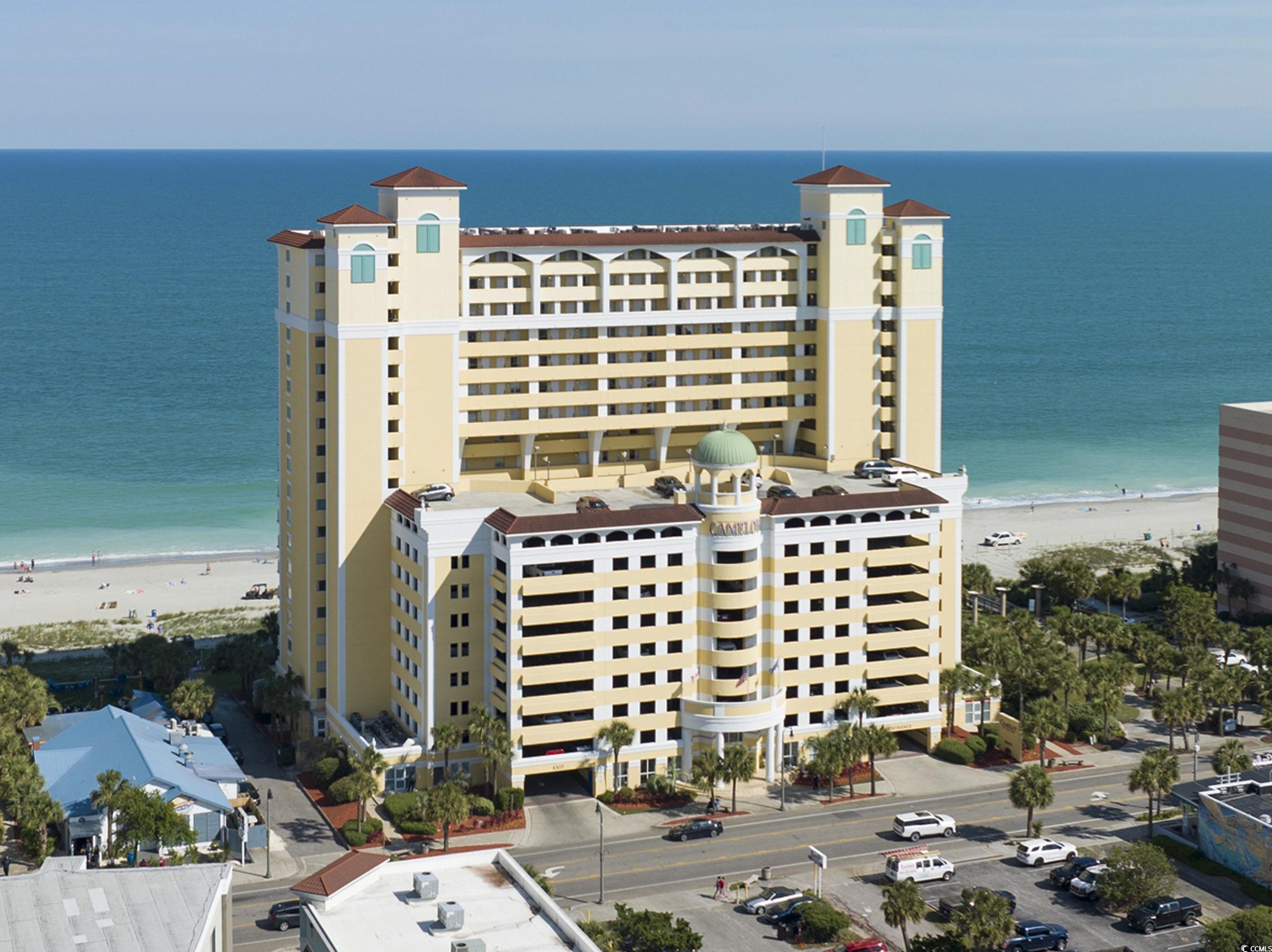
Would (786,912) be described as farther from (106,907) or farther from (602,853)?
(106,907)

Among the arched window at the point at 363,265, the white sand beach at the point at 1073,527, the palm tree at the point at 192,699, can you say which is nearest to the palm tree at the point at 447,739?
the palm tree at the point at 192,699

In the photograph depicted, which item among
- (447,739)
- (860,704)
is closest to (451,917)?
(447,739)

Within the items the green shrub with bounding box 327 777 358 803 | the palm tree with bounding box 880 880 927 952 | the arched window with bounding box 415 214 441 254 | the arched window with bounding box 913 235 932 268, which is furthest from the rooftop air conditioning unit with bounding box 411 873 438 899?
the arched window with bounding box 913 235 932 268

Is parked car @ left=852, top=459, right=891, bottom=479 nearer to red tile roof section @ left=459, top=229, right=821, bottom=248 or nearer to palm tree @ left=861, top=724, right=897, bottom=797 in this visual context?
red tile roof section @ left=459, top=229, right=821, bottom=248

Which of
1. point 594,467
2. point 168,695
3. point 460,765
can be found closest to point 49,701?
point 168,695

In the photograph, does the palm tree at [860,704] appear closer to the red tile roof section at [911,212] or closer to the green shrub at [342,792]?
the green shrub at [342,792]

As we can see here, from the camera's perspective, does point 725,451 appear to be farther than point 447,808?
Yes
